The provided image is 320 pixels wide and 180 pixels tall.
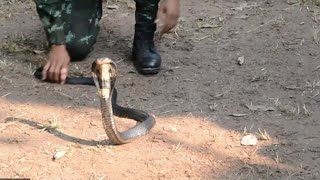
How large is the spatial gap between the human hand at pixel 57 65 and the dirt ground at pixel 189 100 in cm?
7

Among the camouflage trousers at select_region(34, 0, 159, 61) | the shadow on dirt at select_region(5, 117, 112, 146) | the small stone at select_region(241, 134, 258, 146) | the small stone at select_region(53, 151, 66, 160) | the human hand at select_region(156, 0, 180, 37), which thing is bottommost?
the shadow on dirt at select_region(5, 117, 112, 146)

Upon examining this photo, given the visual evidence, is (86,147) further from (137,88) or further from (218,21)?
(218,21)

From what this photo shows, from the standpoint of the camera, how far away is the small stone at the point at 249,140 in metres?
2.71

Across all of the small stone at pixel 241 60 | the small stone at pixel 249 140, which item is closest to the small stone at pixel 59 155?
the small stone at pixel 249 140

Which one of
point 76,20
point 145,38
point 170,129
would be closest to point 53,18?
point 76,20

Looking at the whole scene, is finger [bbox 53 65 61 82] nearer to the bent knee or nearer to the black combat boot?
the bent knee

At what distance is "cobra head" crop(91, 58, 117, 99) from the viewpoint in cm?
242

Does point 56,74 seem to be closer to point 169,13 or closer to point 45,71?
point 45,71

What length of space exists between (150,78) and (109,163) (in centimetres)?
95

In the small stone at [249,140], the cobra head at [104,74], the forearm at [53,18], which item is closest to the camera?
the cobra head at [104,74]

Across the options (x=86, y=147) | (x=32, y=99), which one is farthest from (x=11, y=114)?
(x=86, y=147)

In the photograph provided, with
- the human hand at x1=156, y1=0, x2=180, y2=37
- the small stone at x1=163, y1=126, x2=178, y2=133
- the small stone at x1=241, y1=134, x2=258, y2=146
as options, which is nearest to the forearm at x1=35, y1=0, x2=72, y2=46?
the human hand at x1=156, y1=0, x2=180, y2=37

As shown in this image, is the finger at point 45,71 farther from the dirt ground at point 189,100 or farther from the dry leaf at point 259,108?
the dry leaf at point 259,108

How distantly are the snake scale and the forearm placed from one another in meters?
0.49
